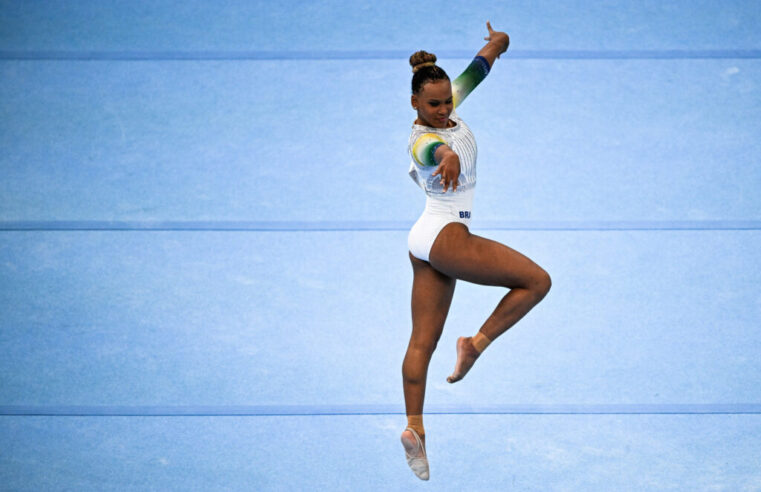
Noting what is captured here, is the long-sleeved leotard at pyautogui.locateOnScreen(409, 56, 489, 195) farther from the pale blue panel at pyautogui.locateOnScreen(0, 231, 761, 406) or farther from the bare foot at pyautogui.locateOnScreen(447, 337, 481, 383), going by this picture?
the pale blue panel at pyautogui.locateOnScreen(0, 231, 761, 406)

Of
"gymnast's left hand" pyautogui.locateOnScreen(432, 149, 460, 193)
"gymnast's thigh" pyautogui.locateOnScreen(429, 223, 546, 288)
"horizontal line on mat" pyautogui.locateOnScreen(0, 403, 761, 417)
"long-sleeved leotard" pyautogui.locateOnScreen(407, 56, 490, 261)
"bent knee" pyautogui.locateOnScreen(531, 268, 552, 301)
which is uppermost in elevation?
"gymnast's left hand" pyautogui.locateOnScreen(432, 149, 460, 193)

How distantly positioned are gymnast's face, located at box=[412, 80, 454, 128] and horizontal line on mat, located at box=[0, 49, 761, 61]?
11.9 feet

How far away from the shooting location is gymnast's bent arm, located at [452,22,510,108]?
3.32 meters

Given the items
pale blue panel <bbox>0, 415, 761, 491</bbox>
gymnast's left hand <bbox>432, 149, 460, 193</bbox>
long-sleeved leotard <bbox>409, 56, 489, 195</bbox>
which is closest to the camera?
gymnast's left hand <bbox>432, 149, 460, 193</bbox>

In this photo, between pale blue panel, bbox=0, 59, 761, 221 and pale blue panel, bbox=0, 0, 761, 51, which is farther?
pale blue panel, bbox=0, 0, 761, 51

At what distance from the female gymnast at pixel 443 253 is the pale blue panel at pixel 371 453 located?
1.51m

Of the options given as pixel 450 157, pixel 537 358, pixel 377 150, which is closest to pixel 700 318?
pixel 537 358

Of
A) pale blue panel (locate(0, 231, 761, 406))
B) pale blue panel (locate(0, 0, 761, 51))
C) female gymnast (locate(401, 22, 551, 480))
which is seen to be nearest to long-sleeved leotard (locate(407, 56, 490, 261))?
female gymnast (locate(401, 22, 551, 480))

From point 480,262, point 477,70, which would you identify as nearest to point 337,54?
point 477,70

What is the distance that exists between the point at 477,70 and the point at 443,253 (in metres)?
0.60

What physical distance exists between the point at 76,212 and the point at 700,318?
3.26 m

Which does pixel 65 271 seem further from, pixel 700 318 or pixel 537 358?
pixel 700 318

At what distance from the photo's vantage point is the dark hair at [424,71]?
10.2ft

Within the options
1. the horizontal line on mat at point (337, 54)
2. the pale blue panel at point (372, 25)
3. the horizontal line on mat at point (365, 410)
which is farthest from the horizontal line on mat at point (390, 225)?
the pale blue panel at point (372, 25)
